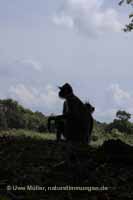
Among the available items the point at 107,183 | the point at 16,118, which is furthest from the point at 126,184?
the point at 16,118

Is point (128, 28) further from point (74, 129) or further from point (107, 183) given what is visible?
point (107, 183)

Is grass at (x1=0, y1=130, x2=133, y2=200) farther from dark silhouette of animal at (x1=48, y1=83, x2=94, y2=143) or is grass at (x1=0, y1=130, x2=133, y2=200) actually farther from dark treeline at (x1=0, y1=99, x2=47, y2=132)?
dark treeline at (x1=0, y1=99, x2=47, y2=132)

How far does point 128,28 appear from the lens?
71.7 ft

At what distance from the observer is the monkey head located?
45.8ft

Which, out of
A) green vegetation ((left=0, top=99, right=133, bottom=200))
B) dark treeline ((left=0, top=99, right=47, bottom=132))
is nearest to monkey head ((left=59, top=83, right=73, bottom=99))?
green vegetation ((left=0, top=99, right=133, bottom=200))

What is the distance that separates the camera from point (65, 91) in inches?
549

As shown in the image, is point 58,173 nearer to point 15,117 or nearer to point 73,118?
point 73,118

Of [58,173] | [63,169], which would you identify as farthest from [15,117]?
[58,173]

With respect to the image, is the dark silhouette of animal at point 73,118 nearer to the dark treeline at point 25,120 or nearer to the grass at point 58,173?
the grass at point 58,173

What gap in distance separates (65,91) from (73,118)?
784 millimetres

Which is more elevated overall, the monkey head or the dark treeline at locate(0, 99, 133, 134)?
the dark treeline at locate(0, 99, 133, 134)

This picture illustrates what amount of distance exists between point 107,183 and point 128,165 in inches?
55.4

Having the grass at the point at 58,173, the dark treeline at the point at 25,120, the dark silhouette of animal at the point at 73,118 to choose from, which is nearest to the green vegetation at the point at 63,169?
the grass at the point at 58,173

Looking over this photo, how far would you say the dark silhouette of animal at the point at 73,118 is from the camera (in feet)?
45.3
